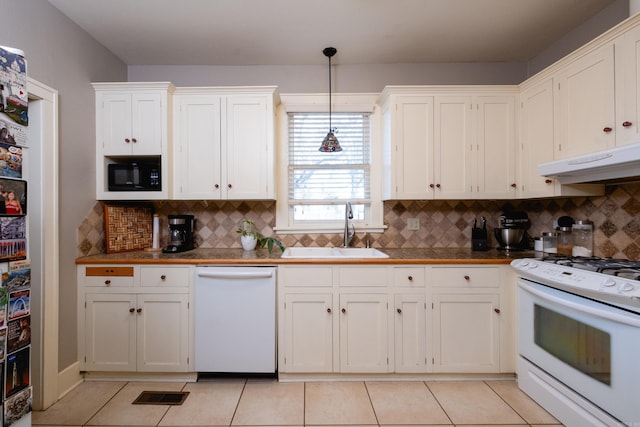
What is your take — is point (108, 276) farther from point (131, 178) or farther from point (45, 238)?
point (131, 178)

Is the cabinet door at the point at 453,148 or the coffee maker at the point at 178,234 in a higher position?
the cabinet door at the point at 453,148

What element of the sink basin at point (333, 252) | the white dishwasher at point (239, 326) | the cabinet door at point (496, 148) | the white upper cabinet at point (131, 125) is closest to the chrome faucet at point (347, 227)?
the sink basin at point (333, 252)

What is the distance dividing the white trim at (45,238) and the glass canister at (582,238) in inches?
147

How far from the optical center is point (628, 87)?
1647 mm

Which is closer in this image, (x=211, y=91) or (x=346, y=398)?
(x=346, y=398)

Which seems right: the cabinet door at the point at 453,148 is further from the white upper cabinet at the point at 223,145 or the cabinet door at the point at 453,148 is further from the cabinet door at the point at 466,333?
the white upper cabinet at the point at 223,145

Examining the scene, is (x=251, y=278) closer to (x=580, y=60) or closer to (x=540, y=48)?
(x=580, y=60)

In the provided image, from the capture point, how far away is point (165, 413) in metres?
1.84

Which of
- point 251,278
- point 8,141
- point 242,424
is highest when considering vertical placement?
A: point 8,141

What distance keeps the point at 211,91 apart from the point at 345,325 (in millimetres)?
2184

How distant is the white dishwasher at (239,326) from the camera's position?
6.98 feet

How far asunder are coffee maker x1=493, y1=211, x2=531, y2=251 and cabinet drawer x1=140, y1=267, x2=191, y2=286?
2.63 metres

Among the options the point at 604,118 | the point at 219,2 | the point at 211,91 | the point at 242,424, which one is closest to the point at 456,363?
the point at 242,424

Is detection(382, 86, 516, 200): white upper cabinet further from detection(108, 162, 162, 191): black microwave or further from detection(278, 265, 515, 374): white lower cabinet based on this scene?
detection(108, 162, 162, 191): black microwave
